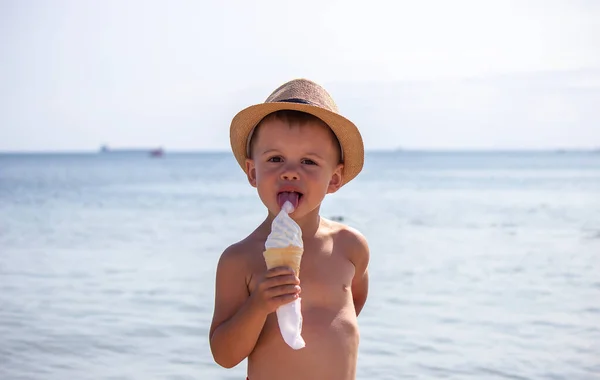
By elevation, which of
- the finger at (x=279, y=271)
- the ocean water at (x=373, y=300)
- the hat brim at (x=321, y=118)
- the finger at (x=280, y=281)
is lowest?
the finger at (x=280, y=281)

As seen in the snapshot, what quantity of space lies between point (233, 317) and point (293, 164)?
523 millimetres

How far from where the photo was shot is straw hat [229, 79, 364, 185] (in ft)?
8.97

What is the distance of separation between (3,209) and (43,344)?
46.2 ft

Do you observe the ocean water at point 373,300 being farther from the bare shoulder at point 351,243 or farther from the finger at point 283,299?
the finger at point 283,299

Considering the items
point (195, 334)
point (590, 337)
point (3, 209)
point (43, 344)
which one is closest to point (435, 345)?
point (590, 337)

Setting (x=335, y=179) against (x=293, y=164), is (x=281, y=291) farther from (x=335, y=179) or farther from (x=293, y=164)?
(x=335, y=179)

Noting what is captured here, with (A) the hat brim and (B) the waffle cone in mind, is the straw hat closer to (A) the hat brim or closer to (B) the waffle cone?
(A) the hat brim

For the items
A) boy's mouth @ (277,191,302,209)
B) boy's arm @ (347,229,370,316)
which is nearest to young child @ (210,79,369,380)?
boy's mouth @ (277,191,302,209)

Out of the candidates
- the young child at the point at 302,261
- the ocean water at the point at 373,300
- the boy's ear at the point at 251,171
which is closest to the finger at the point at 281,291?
the young child at the point at 302,261

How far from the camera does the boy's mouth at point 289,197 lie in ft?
8.78

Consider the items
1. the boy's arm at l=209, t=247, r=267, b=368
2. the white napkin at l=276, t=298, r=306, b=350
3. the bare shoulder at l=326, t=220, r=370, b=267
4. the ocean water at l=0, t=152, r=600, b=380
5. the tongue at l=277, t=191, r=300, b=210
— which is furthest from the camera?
the ocean water at l=0, t=152, r=600, b=380

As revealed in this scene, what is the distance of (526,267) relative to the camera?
31.3ft

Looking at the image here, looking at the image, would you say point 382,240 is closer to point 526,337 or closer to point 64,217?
point 526,337

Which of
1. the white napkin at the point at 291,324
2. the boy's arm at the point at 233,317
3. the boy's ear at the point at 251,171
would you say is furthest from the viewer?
the boy's ear at the point at 251,171
